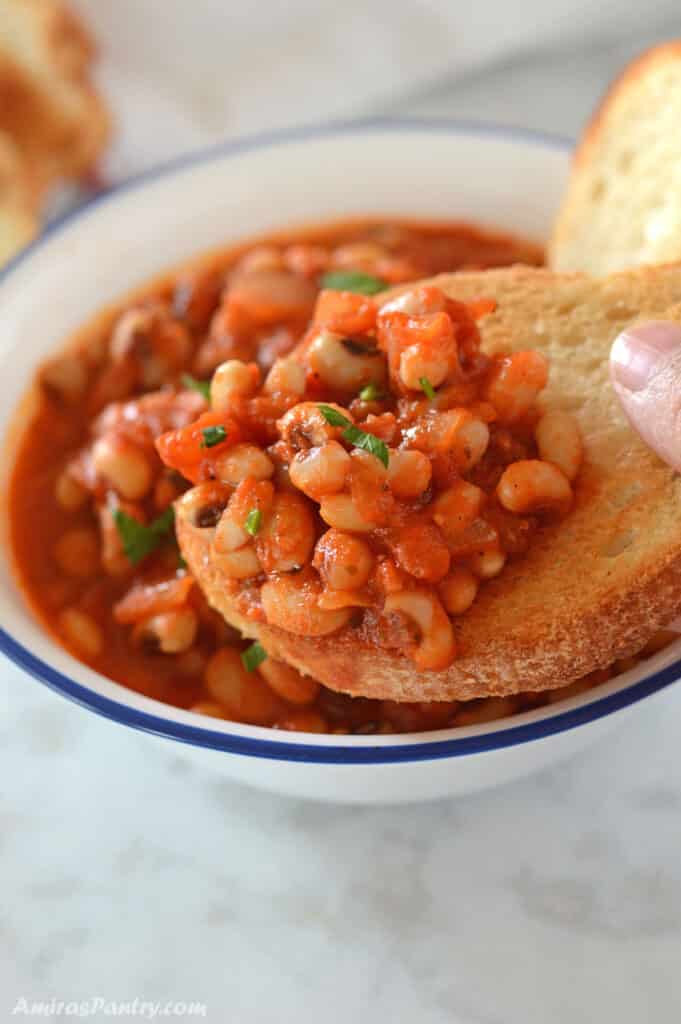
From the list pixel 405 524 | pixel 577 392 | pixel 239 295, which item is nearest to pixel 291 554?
pixel 405 524

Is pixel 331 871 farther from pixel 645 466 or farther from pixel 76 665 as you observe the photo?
pixel 645 466

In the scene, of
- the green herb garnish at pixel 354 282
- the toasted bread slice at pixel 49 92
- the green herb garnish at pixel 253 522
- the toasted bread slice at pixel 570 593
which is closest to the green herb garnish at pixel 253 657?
Answer: the toasted bread slice at pixel 570 593

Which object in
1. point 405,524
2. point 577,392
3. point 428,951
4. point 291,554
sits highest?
point 577,392

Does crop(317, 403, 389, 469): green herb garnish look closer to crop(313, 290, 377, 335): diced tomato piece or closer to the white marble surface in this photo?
crop(313, 290, 377, 335): diced tomato piece

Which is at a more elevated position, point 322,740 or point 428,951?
point 322,740

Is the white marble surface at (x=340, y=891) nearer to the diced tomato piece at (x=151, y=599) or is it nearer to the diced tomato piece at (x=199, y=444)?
the diced tomato piece at (x=151, y=599)

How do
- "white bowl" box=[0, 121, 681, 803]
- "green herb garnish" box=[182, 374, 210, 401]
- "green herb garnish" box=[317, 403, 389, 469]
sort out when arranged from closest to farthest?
"green herb garnish" box=[317, 403, 389, 469] < "green herb garnish" box=[182, 374, 210, 401] < "white bowl" box=[0, 121, 681, 803]

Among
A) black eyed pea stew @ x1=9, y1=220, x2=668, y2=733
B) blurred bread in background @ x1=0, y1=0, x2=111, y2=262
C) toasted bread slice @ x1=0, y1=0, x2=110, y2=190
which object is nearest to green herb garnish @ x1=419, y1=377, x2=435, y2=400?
black eyed pea stew @ x1=9, y1=220, x2=668, y2=733
